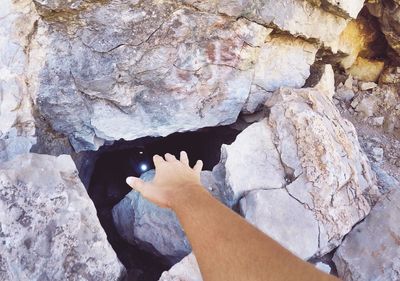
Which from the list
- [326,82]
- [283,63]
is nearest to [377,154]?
[326,82]

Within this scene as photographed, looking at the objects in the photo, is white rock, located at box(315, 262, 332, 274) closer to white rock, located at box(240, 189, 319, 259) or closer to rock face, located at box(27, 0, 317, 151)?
white rock, located at box(240, 189, 319, 259)

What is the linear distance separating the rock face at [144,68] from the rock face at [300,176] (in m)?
0.36

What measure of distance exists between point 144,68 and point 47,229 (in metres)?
1.09

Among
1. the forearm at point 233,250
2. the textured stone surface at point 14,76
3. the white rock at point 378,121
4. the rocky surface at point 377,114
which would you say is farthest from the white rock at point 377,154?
the textured stone surface at point 14,76

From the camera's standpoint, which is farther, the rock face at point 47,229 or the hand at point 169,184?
the rock face at point 47,229

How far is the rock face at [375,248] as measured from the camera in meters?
2.33

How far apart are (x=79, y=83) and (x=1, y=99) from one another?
1.43ft

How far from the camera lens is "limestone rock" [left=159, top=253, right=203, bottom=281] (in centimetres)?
215

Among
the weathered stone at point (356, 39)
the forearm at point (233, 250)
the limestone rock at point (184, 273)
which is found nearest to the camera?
the forearm at point (233, 250)

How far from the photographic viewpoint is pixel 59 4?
7.57 feet

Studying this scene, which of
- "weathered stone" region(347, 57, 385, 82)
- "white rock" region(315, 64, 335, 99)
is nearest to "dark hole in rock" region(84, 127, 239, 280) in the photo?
"white rock" region(315, 64, 335, 99)

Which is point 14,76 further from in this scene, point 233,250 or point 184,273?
point 233,250

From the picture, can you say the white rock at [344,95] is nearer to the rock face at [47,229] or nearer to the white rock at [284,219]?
the white rock at [284,219]

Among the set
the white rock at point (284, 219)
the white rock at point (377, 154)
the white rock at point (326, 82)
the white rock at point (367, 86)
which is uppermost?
the white rock at point (326, 82)
